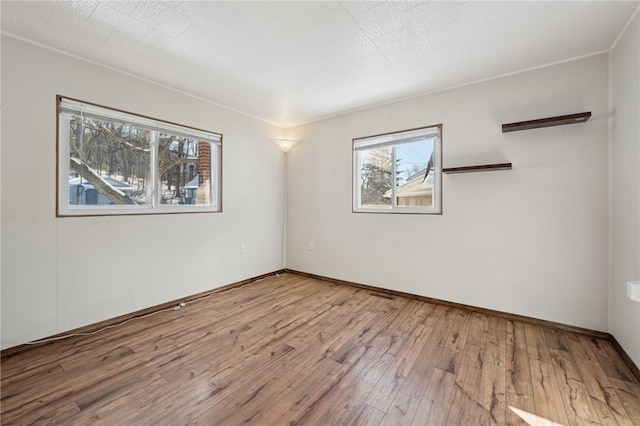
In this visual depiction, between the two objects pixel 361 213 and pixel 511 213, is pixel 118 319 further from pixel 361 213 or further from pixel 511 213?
pixel 511 213

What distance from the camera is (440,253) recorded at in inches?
123

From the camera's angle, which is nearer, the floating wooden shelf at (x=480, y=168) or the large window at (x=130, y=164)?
the large window at (x=130, y=164)

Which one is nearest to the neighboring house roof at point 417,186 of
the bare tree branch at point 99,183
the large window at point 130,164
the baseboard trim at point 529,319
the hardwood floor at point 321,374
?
the baseboard trim at point 529,319

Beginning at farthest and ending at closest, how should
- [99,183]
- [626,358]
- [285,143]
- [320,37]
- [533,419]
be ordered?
[285,143], [99,183], [320,37], [626,358], [533,419]

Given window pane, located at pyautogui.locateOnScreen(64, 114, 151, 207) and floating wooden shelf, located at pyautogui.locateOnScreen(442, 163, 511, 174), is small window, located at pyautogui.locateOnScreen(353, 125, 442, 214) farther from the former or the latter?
window pane, located at pyautogui.locateOnScreen(64, 114, 151, 207)

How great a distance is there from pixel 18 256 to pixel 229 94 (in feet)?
8.25

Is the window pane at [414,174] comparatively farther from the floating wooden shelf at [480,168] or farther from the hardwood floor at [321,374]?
the hardwood floor at [321,374]

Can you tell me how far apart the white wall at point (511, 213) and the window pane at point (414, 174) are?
213mm

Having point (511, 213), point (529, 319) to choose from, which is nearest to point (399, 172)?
point (511, 213)

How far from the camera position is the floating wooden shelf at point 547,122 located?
88.0 inches

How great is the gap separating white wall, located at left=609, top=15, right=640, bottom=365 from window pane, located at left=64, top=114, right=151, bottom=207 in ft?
14.3

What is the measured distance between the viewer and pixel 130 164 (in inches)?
111

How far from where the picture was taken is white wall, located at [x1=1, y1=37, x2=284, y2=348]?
2.08 m

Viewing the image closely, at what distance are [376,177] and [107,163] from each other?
317 cm
